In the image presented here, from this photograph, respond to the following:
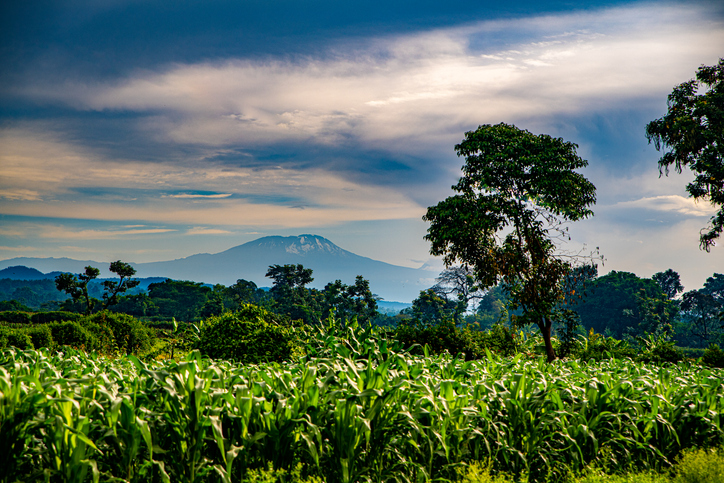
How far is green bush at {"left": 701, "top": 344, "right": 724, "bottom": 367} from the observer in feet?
32.0

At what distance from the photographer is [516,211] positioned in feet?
43.1

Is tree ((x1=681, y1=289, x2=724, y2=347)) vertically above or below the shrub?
below

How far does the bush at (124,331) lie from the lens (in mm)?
14017

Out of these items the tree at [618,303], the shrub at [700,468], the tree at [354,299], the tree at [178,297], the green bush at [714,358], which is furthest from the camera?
the tree at [178,297]

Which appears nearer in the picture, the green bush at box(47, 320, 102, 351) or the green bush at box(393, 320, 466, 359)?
the green bush at box(393, 320, 466, 359)

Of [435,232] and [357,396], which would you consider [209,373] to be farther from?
[435,232]

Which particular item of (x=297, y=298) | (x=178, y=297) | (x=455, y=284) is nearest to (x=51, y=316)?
(x=297, y=298)

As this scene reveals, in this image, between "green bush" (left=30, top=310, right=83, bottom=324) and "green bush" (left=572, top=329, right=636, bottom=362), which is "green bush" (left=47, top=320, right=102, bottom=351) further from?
"green bush" (left=30, top=310, right=83, bottom=324)

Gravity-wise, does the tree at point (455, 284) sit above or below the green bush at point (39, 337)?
below

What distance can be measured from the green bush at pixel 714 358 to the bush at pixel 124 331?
1537 cm

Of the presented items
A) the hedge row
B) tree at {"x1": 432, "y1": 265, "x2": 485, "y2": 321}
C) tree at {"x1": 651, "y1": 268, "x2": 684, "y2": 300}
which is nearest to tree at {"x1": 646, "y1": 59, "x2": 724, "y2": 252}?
the hedge row

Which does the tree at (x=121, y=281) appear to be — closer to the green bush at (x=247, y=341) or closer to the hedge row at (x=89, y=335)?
the hedge row at (x=89, y=335)

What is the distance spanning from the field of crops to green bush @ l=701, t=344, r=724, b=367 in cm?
669

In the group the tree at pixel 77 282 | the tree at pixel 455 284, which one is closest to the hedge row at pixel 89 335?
the tree at pixel 77 282
